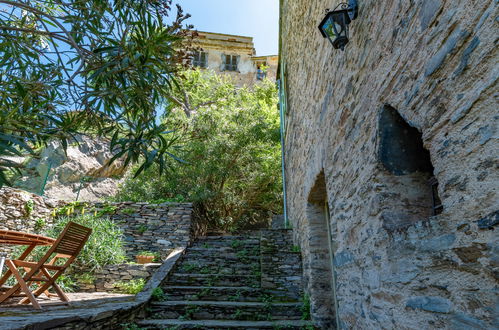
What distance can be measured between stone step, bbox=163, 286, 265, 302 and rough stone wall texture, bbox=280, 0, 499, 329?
70.1 inches

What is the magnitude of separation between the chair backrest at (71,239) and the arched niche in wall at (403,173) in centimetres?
297

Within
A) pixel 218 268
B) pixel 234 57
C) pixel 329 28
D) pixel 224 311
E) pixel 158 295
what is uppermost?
pixel 234 57

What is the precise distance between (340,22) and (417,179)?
4.16 feet

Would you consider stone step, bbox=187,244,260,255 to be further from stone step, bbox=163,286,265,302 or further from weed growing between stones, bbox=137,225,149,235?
stone step, bbox=163,286,265,302

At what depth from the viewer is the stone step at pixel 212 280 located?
4613 mm

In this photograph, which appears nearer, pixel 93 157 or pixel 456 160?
pixel 456 160

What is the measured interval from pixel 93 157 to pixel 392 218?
13.9m

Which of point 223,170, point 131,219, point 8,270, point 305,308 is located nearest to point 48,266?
point 8,270

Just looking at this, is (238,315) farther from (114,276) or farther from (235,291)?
(114,276)

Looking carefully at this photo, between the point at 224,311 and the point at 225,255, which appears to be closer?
the point at 224,311

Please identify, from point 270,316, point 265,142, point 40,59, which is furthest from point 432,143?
point 265,142

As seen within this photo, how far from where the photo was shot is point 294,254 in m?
5.01

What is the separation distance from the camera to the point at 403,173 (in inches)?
70.3

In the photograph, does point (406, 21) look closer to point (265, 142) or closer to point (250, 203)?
point (265, 142)
